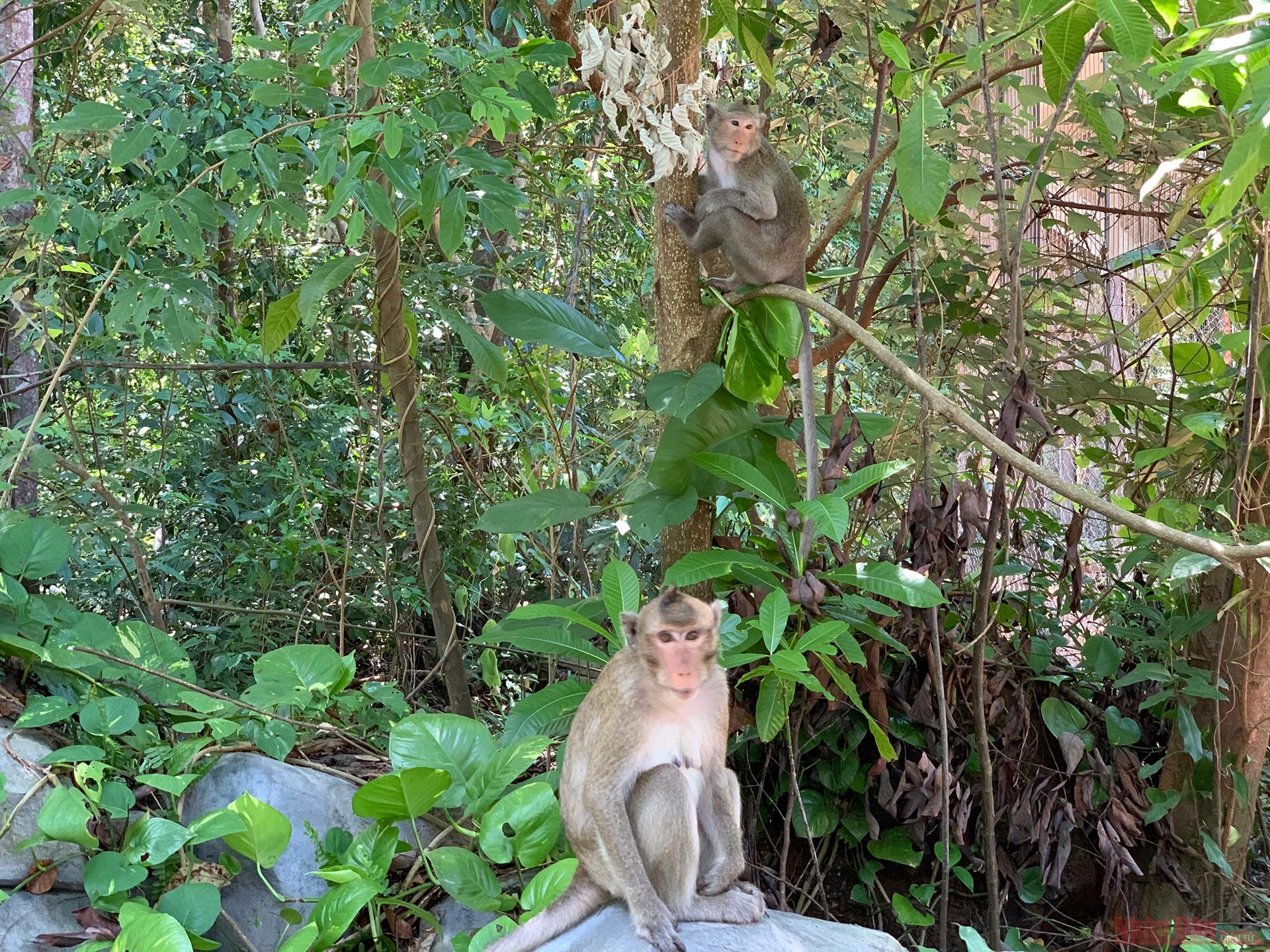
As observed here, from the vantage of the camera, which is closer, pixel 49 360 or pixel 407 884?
pixel 407 884

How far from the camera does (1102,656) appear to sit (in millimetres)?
4160

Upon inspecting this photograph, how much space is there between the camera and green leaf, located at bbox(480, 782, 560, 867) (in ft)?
10.0

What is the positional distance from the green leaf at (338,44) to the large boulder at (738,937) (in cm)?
242

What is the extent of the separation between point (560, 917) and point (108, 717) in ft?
5.45

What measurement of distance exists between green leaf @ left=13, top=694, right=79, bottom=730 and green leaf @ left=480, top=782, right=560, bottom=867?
140cm

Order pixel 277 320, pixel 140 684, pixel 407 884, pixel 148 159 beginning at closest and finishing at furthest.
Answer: pixel 407 884 → pixel 140 684 → pixel 277 320 → pixel 148 159

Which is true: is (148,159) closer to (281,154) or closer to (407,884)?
(281,154)

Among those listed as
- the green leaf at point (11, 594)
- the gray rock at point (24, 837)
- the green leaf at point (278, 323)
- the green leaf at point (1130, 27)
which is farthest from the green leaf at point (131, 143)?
the green leaf at point (1130, 27)

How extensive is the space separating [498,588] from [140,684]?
8.17 feet

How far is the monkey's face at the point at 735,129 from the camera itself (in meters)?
4.70

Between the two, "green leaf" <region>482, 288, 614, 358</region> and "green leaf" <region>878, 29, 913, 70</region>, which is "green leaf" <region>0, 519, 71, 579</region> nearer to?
"green leaf" <region>482, 288, 614, 358</region>

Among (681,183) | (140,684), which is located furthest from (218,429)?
(681,183)

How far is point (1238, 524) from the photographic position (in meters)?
3.77

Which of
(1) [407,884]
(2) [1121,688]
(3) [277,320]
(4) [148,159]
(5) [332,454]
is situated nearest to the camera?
(1) [407,884]
